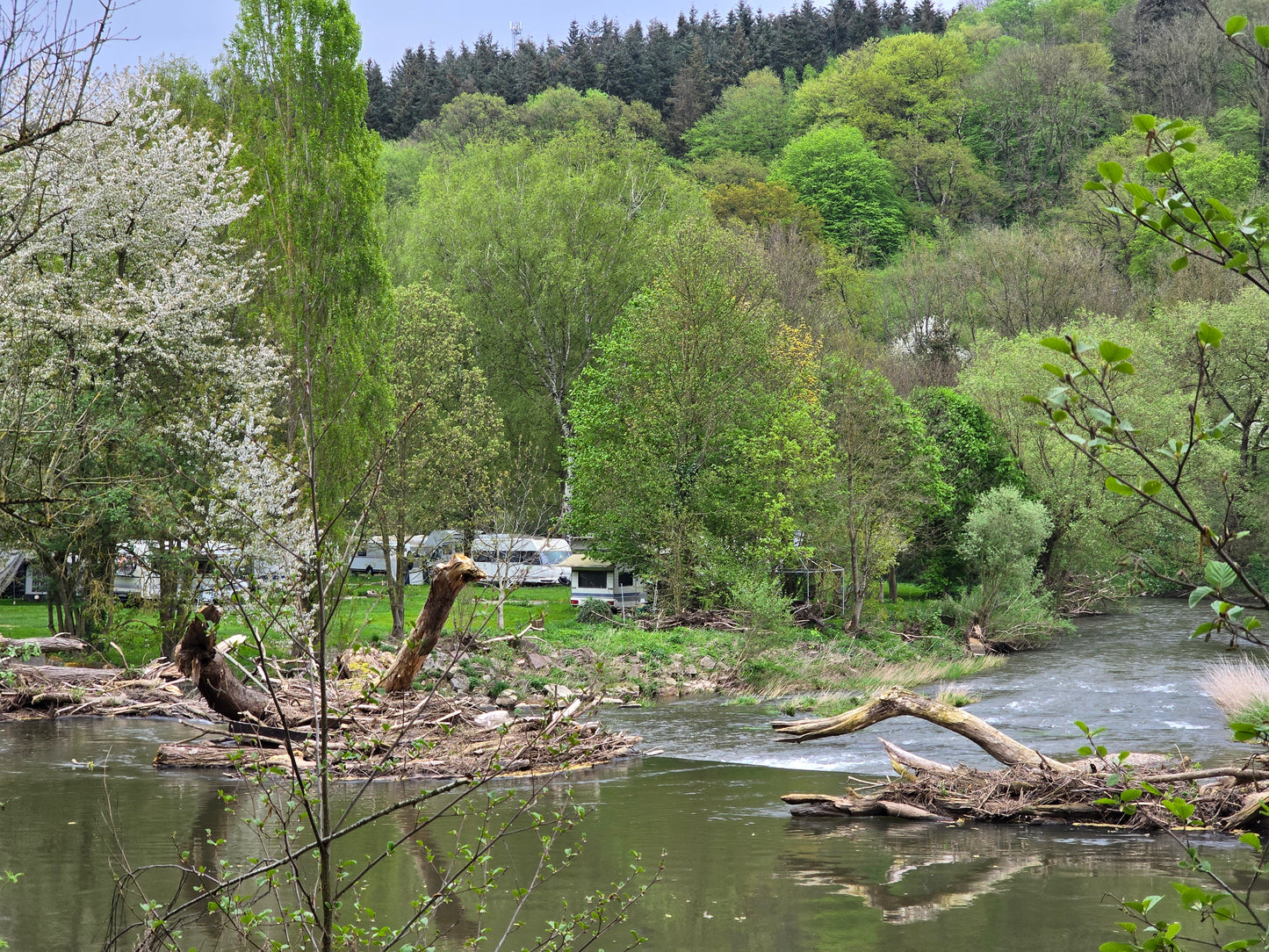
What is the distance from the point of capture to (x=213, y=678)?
1354cm

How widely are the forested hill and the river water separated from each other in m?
65.7

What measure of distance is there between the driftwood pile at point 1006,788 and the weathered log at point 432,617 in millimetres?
5184

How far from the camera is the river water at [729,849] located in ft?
28.0

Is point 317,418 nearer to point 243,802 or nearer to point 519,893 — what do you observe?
point 243,802

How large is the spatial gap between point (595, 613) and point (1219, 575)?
28.6m

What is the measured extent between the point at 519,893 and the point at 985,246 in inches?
2030

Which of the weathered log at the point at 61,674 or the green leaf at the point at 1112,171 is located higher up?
the green leaf at the point at 1112,171

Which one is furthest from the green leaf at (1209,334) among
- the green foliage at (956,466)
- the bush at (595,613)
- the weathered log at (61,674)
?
the green foliage at (956,466)

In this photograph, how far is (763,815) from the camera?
12.6 m

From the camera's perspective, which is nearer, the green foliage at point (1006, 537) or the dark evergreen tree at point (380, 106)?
the green foliage at point (1006, 537)

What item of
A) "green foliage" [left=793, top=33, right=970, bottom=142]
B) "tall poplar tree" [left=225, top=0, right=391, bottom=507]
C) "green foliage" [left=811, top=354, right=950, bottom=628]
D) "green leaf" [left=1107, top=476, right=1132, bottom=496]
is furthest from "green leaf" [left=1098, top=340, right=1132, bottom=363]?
"green foliage" [left=793, top=33, right=970, bottom=142]

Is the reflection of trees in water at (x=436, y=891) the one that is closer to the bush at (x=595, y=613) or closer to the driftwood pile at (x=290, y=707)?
the driftwood pile at (x=290, y=707)

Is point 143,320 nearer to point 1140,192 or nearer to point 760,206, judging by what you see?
point 1140,192

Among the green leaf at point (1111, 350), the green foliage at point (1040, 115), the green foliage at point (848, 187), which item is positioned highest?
the green foliage at point (1040, 115)
